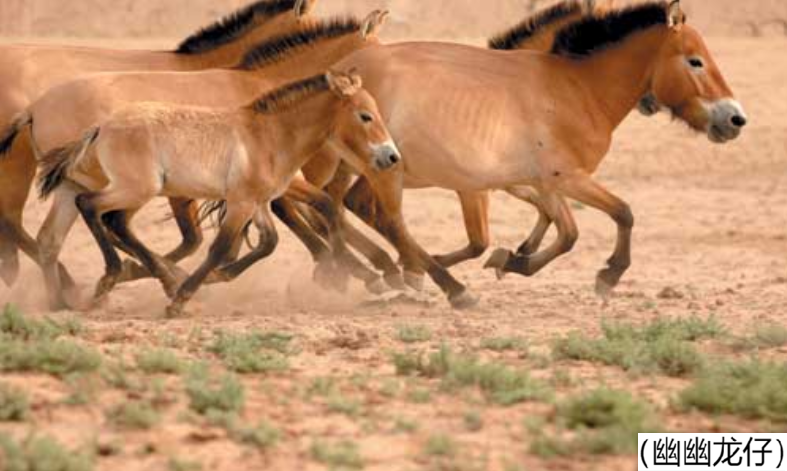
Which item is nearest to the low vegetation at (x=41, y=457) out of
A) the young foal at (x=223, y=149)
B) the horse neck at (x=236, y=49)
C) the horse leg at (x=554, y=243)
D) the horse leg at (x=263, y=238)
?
the young foal at (x=223, y=149)

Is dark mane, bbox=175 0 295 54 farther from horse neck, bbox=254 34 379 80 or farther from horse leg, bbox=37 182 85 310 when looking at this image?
horse leg, bbox=37 182 85 310

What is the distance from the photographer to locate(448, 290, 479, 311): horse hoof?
1195 cm

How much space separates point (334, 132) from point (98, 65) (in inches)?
85.4

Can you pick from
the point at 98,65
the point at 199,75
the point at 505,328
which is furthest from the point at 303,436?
the point at 98,65

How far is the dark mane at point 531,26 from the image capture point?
1309cm

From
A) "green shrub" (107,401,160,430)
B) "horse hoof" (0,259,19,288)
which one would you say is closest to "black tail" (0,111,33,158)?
"horse hoof" (0,259,19,288)

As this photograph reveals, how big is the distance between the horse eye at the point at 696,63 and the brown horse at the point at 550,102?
0.04 feet

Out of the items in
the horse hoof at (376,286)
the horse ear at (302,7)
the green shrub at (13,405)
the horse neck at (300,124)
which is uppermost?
the horse ear at (302,7)

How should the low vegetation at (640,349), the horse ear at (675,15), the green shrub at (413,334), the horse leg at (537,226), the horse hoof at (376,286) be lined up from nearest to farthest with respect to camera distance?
the low vegetation at (640,349)
the green shrub at (413,334)
the horse ear at (675,15)
the horse hoof at (376,286)
the horse leg at (537,226)

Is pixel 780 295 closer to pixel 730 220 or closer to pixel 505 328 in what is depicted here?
pixel 505 328

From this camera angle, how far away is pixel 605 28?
1223cm

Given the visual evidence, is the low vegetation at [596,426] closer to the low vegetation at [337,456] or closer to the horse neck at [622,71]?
the low vegetation at [337,456]

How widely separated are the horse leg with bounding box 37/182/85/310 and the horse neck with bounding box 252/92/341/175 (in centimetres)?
152

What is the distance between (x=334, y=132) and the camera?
11.1 metres
